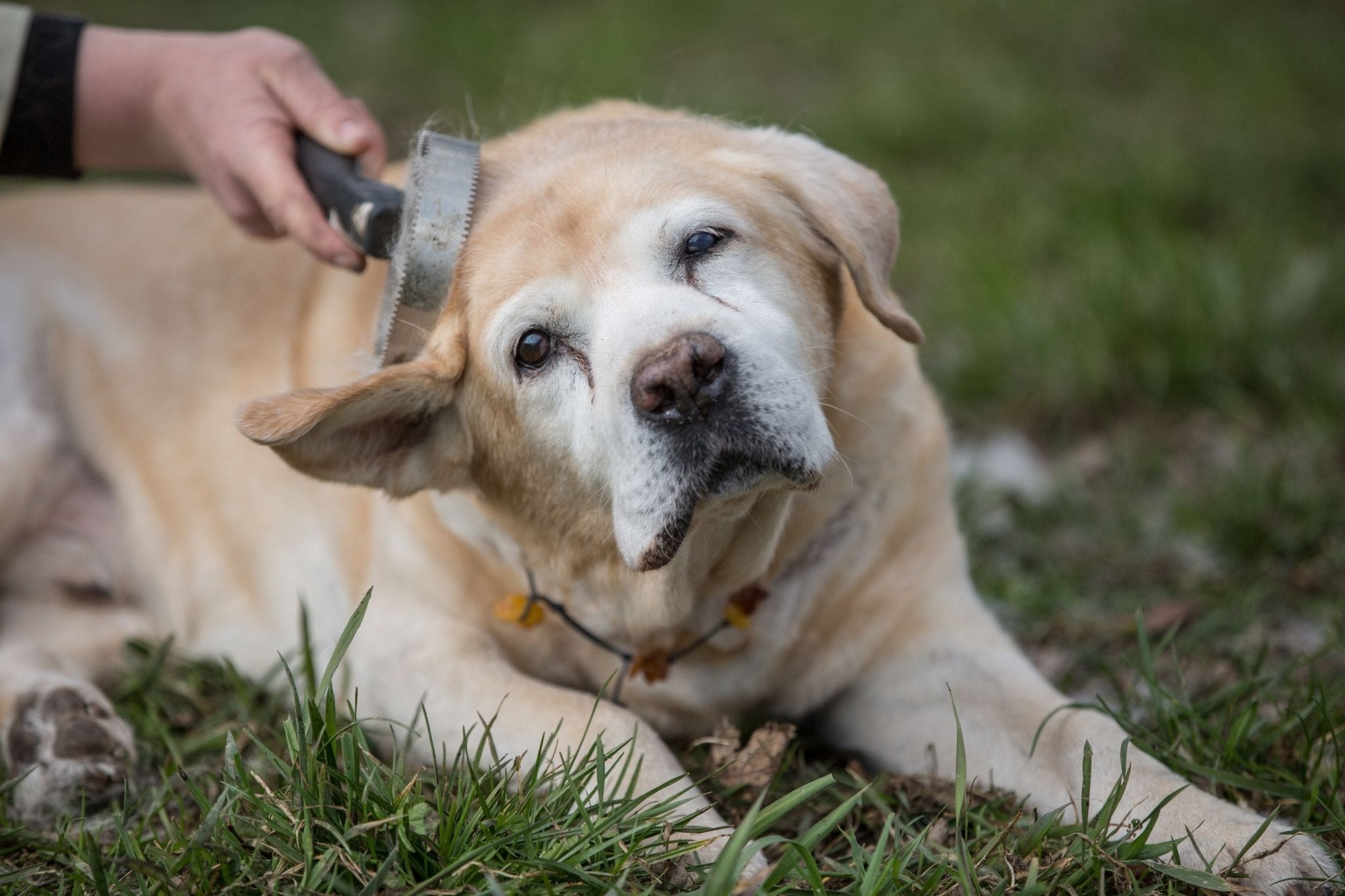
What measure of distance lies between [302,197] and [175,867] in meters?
1.36

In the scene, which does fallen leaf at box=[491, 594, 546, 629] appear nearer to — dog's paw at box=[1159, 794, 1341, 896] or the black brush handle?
the black brush handle

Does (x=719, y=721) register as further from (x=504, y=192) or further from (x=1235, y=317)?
(x=1235, y=317)

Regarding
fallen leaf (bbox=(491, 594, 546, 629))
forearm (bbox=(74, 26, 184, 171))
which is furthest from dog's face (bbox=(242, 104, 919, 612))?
forearm (bbox=(74, 26, 184, 171))

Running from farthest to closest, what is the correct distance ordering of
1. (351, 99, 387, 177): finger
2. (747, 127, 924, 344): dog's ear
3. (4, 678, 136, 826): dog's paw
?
(351, 99, 387, 177): finger, (4, 678, 136, 826): dog's paw, (747, 127, 924, 344): dog's ear

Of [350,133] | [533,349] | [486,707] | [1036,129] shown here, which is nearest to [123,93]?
[350,133]

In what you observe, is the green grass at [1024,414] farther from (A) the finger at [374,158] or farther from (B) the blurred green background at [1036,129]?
(A) the finger at [374,158]

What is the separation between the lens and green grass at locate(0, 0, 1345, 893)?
6.85 feet

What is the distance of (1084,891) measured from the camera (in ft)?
6.70

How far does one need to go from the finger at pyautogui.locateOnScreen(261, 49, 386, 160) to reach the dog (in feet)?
1.04

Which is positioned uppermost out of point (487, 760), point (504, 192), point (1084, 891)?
point (504, 192)

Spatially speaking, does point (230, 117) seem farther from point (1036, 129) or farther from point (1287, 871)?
point (1036, 129)

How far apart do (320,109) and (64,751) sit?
4.99ft

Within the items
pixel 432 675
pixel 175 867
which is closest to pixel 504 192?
pixel 432 675

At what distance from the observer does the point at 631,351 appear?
2.16m
